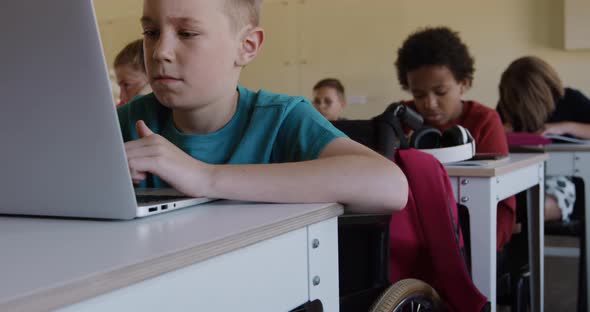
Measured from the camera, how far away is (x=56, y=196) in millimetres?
705

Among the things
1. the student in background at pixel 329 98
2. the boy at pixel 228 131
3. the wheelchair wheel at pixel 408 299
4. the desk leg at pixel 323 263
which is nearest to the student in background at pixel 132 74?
the boy at pixel 228 131

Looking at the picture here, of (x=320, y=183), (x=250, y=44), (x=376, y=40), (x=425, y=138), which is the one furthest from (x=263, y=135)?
(x=376, y=40)

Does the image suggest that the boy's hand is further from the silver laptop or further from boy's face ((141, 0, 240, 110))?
boy's face ((141, 0, 240, 110))

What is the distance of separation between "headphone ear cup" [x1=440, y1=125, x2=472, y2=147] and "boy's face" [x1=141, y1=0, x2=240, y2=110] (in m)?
0.84

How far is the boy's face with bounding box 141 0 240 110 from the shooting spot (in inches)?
38.6

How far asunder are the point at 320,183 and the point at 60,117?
1.07 ft

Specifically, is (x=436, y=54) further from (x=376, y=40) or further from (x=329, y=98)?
(x=376, y=40)

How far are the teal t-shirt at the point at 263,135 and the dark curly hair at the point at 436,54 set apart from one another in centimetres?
134

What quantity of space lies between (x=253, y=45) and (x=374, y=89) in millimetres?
4764

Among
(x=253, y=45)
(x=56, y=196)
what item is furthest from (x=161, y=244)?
(x=253, y=45)

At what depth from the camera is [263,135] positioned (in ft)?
3.52

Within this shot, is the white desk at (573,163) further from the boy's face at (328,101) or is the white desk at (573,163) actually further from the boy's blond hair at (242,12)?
the boy's face at (328,101)

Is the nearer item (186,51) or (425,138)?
(186,51)

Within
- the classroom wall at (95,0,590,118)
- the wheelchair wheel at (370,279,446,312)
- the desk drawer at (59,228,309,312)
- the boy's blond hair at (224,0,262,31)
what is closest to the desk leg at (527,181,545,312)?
the wheelchair wheel at (370,279,446,312)
